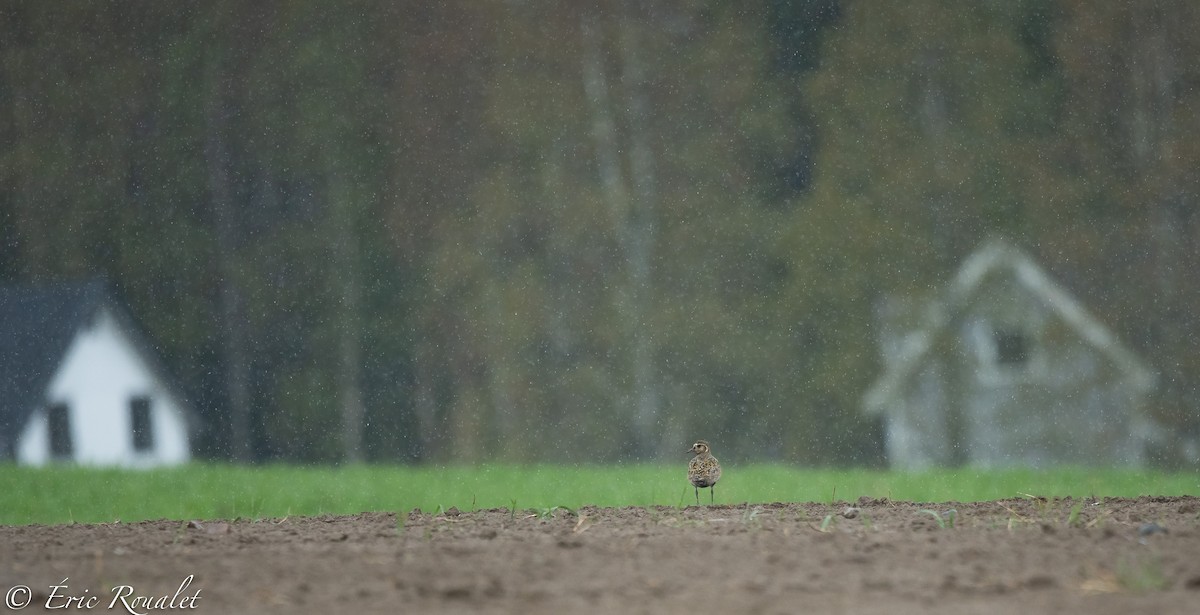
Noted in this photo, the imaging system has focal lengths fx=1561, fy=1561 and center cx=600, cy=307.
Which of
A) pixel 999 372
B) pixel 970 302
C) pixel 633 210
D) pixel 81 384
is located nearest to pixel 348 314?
pixel 81 384

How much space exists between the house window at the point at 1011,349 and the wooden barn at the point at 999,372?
18mm

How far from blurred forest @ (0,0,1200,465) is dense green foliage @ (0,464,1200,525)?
1165 centimetres

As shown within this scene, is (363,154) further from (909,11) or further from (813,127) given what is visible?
(909,11)

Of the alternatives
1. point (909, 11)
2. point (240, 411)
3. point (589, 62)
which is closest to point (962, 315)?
point (909, 11)

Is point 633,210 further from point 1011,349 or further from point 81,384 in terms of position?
point 81,384

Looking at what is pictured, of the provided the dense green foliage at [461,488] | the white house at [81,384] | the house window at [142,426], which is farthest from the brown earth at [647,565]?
the house window at [142,426]

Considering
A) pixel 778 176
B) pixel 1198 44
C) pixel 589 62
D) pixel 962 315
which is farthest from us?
pixel 778 176

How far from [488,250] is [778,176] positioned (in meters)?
6.60

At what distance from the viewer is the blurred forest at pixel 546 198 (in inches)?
1190

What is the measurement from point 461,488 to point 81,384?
22632mm

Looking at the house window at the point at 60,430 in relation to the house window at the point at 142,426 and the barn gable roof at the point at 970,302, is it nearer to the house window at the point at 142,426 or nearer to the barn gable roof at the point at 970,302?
the house window at the point at 142,426

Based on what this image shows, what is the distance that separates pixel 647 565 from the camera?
20.4 ft

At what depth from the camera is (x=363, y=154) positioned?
35.5 meters

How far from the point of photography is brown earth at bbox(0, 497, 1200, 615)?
5.44m
